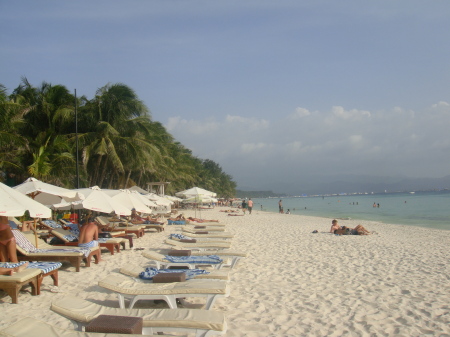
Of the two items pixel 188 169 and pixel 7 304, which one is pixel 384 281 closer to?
pixel 7 304

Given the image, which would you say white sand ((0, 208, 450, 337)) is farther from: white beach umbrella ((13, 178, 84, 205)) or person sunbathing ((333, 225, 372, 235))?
person sunbathing ((333, 225, 372, 235))

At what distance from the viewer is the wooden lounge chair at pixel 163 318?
12.0 feet

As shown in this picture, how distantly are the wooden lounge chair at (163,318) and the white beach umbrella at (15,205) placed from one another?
1.99 metres

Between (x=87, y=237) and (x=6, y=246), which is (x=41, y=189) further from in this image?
(x=6, y=246)

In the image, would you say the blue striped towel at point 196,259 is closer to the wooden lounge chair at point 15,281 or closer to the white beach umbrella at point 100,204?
the white beach umbrella at point 100,204

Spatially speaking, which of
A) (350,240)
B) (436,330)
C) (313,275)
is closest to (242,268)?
(313,275)

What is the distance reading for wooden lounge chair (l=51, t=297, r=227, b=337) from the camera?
367 cm

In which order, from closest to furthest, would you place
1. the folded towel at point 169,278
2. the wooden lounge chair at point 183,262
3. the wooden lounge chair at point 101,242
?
A: the folded towel at point 169,278 < the wooden lounge chair at point 183,262 < the wooden lounge chair at point 101,242

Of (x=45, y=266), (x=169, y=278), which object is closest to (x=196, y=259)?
(x=169, y=278)

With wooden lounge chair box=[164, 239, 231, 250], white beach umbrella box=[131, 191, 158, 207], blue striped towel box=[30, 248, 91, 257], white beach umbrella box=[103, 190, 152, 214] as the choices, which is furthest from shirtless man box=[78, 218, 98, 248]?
white beach umbrella box=[131, 191, 158, 207]

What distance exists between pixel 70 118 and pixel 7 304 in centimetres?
1807

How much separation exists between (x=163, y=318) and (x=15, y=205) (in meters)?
3.19

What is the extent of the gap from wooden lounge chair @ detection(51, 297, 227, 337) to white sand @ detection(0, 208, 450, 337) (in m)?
0.75

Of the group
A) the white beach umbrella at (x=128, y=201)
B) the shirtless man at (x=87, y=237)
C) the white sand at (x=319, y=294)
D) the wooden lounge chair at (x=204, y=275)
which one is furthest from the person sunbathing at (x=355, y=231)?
the wooden lounge chair at (x=204, y=275)
